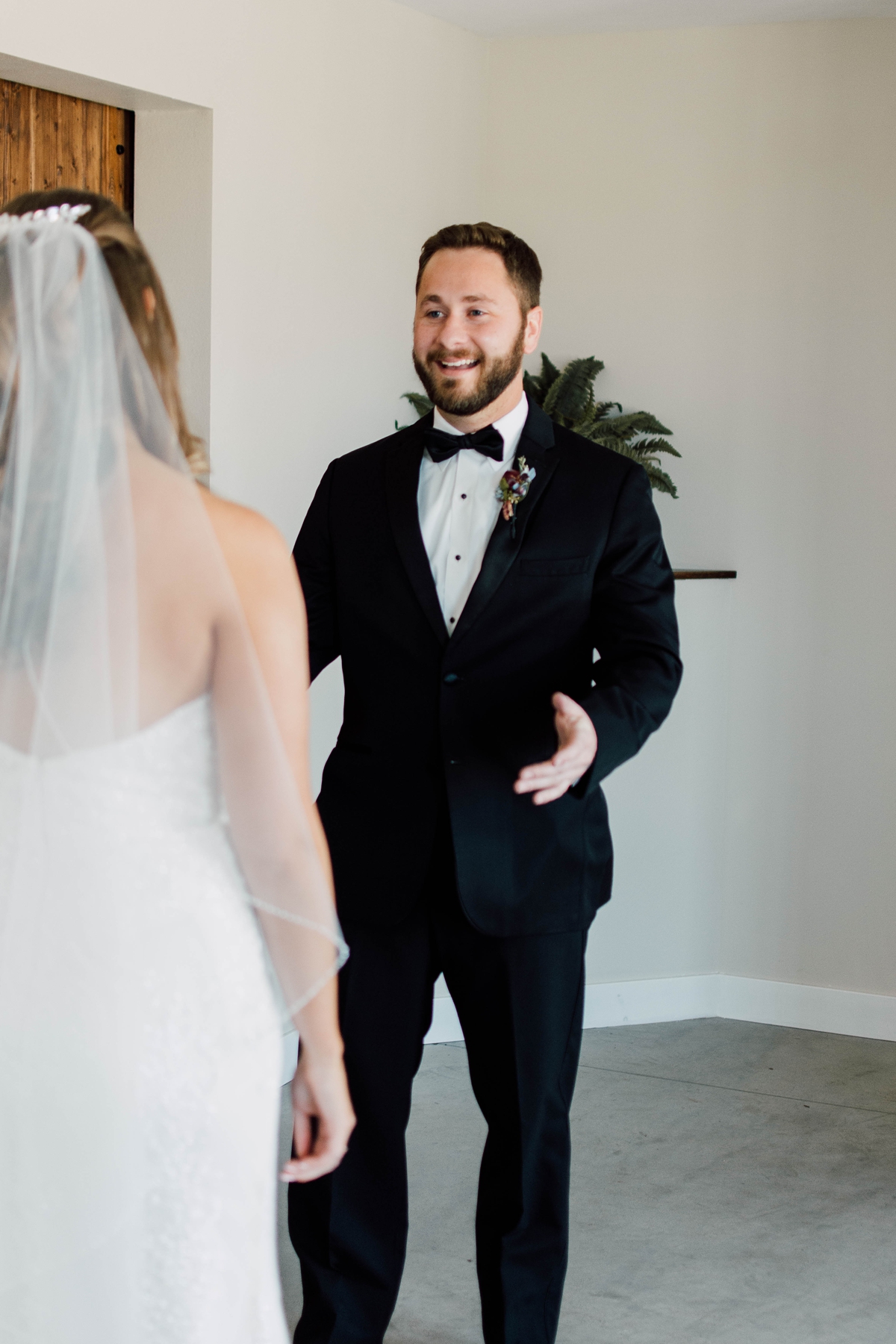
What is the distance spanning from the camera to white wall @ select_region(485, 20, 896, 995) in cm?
375

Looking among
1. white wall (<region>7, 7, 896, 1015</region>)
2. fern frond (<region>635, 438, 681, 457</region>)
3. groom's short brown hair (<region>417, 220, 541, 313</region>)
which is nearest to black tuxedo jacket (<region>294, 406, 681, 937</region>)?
groom's short brown hair (<region>417, 220, 541, 313</region>)

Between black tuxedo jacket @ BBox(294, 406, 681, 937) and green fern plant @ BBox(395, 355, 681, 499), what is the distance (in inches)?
61.4

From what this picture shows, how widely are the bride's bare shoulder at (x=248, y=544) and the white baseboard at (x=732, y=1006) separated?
276cm

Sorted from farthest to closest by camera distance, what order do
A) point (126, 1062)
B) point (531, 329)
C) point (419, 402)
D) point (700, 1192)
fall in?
1. point (419, 402)
2. point (700, 1192)
3. point (531, 329)
4. point (126, 1062)

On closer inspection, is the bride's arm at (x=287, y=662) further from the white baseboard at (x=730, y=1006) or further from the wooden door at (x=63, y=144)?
the white baseboard at (x=730, y=1006)

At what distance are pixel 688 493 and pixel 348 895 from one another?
2.20m

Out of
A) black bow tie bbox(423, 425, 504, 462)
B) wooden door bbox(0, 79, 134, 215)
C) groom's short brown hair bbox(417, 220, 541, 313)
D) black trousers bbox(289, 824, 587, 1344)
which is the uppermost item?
wooden door bbox(0, 79, 134, 215)

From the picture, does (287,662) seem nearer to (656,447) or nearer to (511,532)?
(511,532)

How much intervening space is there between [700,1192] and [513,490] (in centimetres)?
171

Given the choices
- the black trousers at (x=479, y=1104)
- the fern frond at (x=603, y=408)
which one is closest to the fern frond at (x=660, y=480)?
the fern frond at (x=603, y=408)

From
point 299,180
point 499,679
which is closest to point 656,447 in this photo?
point 299,180

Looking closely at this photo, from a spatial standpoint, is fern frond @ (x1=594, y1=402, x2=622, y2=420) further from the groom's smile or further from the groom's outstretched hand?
the groom's outstretched hand

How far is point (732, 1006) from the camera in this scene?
159 inches

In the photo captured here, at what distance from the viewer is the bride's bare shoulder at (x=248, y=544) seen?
127cm
